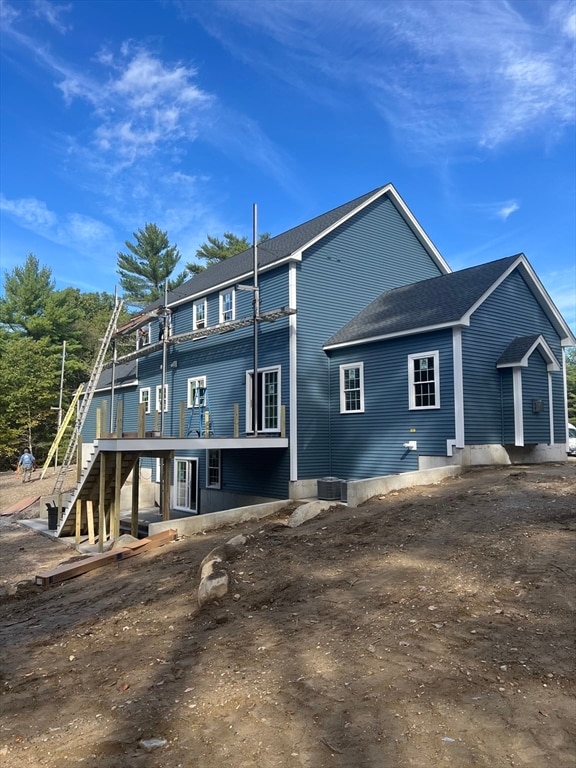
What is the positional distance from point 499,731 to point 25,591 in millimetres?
8985

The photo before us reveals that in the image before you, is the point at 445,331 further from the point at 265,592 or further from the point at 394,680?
the point at 394,680

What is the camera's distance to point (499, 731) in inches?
144

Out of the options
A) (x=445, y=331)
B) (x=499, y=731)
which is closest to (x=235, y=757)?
(x=499, y=731)

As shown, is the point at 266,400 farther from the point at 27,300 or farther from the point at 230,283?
the point at 27,300

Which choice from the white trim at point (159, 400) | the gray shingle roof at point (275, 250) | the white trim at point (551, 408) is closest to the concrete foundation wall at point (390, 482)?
the white trim at point (551, 408)

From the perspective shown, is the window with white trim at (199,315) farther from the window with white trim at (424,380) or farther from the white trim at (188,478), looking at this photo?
the window with white trim at (424,380)

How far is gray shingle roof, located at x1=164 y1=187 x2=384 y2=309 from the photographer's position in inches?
713

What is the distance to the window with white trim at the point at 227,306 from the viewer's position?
19.8 m

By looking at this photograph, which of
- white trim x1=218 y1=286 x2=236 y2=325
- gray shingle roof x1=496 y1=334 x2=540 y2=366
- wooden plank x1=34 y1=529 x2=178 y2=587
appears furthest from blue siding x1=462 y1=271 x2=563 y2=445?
white trim x1=218 y1=286 x2=236 y2=325

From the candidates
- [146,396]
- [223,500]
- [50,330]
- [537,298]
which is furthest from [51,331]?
[537,298]

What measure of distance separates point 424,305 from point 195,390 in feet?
31.0

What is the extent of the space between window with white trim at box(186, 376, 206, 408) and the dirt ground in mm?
11598

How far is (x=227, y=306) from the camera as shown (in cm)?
2008

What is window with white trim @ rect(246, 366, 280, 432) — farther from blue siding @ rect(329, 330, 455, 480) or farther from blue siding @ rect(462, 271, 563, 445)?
blue siding @ rect(462, 271, 563, 445)
